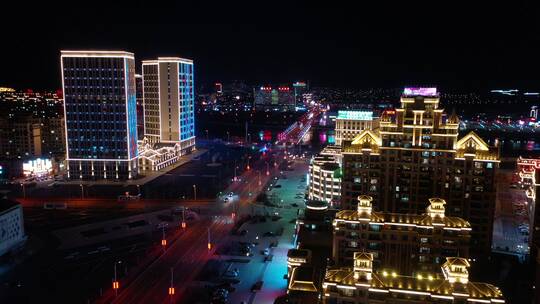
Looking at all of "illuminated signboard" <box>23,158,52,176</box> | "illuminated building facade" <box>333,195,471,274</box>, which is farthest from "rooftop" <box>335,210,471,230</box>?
"illuminated signboard" <box>23,158,52,176</box>

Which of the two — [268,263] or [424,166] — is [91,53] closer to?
[268,263]

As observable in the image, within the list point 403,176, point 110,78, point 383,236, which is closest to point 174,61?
point 110,78

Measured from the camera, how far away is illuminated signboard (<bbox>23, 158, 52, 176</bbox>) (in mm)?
112688

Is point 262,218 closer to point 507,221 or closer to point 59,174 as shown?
point 507,221

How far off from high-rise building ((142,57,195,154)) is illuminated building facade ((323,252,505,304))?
357 feet

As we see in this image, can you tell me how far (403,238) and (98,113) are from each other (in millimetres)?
82565

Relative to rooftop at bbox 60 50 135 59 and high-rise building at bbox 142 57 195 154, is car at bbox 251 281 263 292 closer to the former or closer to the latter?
rooftop at bbox 60 50 135 59

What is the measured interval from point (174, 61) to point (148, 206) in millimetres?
64342

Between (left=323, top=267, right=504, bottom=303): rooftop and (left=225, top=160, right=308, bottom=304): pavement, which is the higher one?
(left=323, top=267, right=504, bottom=303): rooftop

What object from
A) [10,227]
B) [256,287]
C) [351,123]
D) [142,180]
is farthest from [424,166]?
[142,180]

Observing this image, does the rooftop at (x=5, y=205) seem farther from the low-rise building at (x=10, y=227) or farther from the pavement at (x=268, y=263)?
the pavement at (x=268, y=263)

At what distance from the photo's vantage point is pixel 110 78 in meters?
108

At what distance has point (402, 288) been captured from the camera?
42.0 meters

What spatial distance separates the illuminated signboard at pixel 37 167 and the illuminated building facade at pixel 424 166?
271 feet
